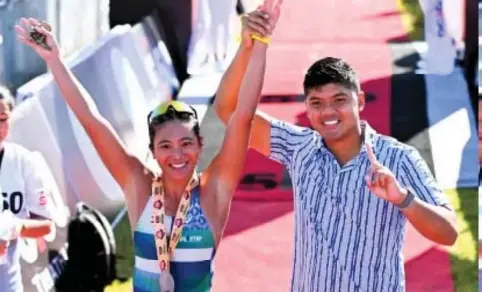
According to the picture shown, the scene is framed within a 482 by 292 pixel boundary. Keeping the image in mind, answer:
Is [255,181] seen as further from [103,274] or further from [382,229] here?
[382,229]

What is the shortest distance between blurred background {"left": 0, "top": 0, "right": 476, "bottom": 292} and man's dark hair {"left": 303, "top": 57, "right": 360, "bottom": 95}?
169 centimetres

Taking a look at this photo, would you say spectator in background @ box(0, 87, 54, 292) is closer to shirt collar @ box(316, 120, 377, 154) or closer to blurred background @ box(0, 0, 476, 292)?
blurred background @ box(0, 0, 476, 292)

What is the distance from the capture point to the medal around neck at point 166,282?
2.53 meters

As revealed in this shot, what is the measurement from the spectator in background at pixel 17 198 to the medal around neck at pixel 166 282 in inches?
28.3

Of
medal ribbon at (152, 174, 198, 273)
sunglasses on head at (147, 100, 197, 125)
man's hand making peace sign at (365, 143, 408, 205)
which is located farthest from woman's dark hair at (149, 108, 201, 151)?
man's hand making peace sign at (365, 143, 408, 205)

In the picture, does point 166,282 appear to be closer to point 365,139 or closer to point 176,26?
point 365,139

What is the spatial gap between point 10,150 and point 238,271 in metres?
1.59

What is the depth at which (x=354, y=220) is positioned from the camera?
2.57 metres

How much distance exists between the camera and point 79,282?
4281 mm

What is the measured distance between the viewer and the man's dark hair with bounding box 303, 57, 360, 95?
8.59 feet

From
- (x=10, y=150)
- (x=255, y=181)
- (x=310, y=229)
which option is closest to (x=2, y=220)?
(x=10, y=150)

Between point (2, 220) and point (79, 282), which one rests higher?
point (2, 220)

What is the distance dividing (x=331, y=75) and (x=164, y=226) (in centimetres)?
59

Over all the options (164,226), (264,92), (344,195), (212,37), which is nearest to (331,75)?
(344,195)
